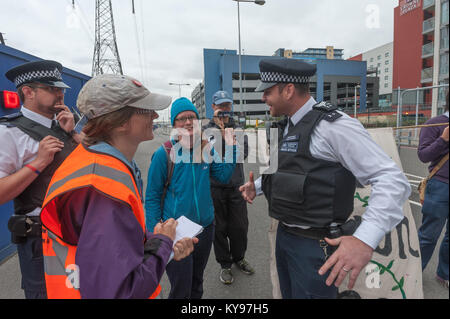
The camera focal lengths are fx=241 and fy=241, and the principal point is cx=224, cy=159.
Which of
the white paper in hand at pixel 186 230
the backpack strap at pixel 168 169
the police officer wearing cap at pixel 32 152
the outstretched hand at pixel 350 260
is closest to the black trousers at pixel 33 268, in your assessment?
the police officer wearing cap at pixel 32 152

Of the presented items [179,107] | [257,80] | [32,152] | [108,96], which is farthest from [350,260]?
[257,80]

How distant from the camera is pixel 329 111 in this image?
1.49 m

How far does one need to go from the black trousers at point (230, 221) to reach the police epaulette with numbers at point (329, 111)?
73.6 inches

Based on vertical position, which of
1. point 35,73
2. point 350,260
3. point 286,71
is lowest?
point 350,260

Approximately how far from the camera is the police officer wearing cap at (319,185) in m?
1.10

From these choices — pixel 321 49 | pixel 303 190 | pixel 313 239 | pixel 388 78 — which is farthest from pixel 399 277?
pixel 321 49

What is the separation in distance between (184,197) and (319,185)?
1.14 m

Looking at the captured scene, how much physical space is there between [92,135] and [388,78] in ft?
273

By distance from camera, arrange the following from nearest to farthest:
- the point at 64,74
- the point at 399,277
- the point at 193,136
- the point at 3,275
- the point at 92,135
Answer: the point at 92,135 → the point at 399,277 → the point at 193,136 → the point at 3,275 → the point at 64,74

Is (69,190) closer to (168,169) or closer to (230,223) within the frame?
(168,169)

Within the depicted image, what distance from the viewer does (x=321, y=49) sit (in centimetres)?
10856

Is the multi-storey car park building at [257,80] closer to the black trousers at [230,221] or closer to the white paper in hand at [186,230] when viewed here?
the black trousers at [230,221]

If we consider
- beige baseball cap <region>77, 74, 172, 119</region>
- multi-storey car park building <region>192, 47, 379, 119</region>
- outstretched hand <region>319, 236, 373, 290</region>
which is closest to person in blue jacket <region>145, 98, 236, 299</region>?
beige baseball cap <region>77, 74, 172, 119</region>

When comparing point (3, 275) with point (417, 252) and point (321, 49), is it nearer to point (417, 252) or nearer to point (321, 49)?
point (417, 252)
